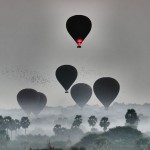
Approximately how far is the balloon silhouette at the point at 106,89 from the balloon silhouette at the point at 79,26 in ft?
96.4

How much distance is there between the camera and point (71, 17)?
12269 cm

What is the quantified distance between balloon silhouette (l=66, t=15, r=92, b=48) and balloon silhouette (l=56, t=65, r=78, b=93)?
68.9ft

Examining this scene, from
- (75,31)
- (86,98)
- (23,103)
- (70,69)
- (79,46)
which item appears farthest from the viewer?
(23,103)

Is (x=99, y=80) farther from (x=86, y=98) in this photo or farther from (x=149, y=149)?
(x=149, y=149)

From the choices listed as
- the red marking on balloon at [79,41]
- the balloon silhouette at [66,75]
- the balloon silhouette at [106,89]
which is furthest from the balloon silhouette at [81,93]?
the red marking on balloon at [79,41]

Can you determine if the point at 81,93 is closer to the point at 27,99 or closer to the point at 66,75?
the point at 66,75

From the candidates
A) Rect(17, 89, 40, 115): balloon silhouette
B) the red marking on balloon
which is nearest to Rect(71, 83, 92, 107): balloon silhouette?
Rect(17, 89, 40, 115): balloon silhouette

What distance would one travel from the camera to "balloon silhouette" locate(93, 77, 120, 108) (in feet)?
473

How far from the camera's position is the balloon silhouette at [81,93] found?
546ft

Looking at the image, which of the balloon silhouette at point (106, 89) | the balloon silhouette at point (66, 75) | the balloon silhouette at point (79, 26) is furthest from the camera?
the balloon silhouette at point (106, 89)

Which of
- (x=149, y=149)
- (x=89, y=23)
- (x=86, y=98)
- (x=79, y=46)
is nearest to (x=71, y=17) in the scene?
(x=89, y=23)

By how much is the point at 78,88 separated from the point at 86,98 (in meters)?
6.62

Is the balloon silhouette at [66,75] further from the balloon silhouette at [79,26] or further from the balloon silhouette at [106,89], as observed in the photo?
the balloon silhouette at [79,26]

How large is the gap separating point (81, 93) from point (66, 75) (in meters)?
25.4
